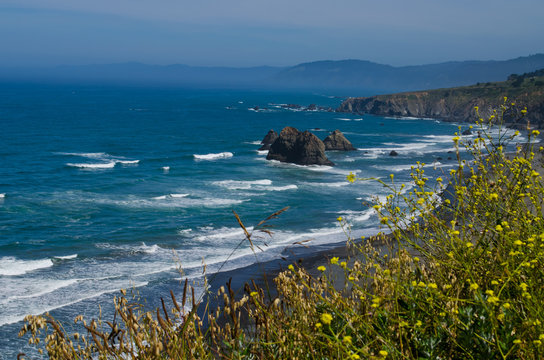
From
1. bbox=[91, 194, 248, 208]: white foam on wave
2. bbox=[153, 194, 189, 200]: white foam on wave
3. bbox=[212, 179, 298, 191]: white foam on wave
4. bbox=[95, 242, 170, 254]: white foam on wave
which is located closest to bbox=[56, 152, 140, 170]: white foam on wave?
bbox=[212, 179, 298, 191]: white foam on wave

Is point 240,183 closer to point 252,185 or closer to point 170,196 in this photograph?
point 252,185

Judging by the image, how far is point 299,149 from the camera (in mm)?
57219

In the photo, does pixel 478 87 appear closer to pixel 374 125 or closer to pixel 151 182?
pixel 374 125

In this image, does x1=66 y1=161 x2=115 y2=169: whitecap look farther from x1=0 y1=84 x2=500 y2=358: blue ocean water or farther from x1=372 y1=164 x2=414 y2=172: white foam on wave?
x1=372 y1=164 x2=414 y2=172: white foam on wave

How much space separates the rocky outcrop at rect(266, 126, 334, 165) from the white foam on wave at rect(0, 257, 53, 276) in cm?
3554

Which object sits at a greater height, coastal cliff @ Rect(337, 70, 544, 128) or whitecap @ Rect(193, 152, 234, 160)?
coastal cliff @ Rect(337, 70, 544, 128)

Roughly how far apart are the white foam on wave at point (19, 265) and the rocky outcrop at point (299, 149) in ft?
117

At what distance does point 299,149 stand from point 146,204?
24270 mm

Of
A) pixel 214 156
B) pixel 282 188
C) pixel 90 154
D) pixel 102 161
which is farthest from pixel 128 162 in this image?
pixel 282 188

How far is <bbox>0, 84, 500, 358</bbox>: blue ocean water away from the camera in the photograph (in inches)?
871

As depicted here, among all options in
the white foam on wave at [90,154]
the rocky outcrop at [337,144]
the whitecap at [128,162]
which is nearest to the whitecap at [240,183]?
the whitecap at [128,162]

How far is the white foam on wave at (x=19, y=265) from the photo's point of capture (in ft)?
77.1

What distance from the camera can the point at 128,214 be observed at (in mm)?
34156

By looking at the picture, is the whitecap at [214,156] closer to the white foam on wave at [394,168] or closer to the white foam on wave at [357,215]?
the white foam on wave at [394,168]
